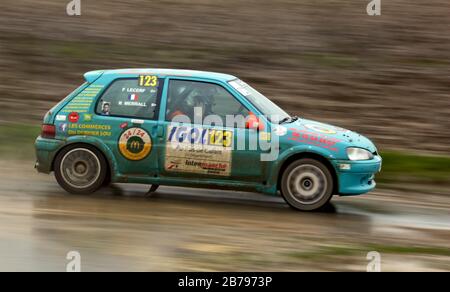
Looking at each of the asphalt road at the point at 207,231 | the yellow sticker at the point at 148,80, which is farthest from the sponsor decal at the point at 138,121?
the asphalt road at the point at 207,231

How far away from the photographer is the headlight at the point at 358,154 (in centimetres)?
988

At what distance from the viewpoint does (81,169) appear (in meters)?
10.3

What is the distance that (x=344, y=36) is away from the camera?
18.2 m

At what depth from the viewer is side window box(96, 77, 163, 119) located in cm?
1014

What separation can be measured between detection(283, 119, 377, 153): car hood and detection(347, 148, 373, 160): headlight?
5cm

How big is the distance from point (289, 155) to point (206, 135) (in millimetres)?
1022

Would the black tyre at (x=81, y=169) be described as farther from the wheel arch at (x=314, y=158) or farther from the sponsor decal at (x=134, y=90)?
the wheel arch at (x=314, y=158)

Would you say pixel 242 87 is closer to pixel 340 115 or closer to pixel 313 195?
pixel 313 195

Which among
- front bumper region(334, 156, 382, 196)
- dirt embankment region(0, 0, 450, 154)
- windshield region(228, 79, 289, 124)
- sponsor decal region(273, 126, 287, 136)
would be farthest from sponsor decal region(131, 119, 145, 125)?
dirt embankment region(0, 0, 450, 154)

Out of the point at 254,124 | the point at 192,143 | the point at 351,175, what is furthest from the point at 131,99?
the point at 351,175

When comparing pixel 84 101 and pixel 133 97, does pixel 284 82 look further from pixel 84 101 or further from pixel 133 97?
pixel 84 101

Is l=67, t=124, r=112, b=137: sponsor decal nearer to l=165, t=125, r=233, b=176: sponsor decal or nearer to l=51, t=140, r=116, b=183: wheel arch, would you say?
l=51, t=140, r=116, b=183: wheel arch
